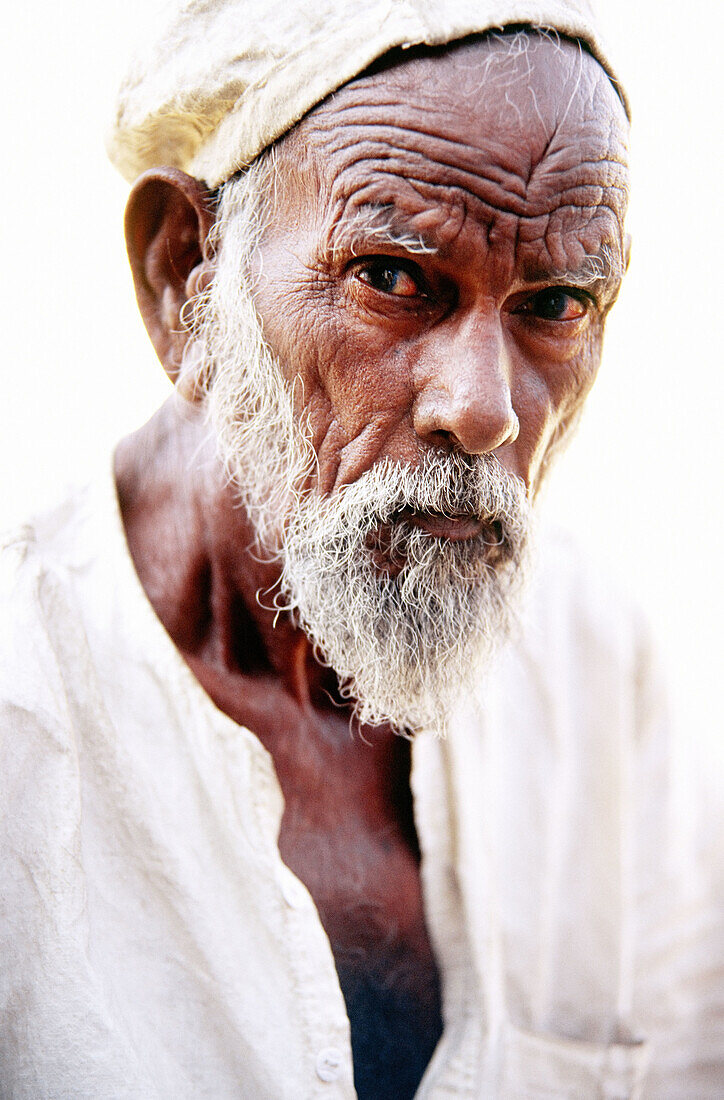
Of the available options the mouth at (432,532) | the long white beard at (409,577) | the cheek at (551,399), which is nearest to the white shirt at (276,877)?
the long white beard at (409,577)

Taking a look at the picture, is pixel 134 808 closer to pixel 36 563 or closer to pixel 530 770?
pixel 36 563

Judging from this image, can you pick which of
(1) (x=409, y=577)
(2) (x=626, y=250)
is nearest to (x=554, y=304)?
(2) (x=626, y=250)

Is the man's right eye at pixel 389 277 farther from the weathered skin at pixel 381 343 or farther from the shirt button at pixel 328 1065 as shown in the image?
the shirt button at pixel 328 1065

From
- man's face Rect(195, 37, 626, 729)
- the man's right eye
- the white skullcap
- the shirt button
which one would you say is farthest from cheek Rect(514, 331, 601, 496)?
the shirt button

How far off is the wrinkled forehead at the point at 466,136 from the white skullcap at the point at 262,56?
2 cm

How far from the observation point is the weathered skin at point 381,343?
3.67 ft

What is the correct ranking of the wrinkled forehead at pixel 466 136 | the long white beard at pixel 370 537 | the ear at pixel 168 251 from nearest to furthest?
the wrinkled forehead at pixel 466 136
the long white beard at pixel 370 537
the ear at pixel 168 251

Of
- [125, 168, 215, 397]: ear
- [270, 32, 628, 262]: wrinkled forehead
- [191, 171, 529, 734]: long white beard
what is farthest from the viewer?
[125, 168, 215, 397]: ear

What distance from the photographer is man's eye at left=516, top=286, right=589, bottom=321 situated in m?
1.25

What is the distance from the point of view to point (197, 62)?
4.04 feet

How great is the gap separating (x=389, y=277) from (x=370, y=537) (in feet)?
1.13

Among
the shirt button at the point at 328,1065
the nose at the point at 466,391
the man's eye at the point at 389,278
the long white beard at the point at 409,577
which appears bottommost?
the shirt button at the point at 328,1065

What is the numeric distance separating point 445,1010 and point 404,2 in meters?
1.48

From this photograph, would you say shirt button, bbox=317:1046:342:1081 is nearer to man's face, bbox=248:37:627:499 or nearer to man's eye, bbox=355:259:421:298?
man's face, bbox=248:37:627:499
